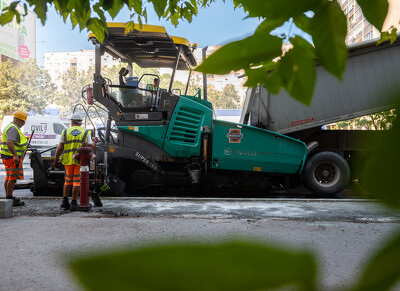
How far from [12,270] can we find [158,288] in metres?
3.05

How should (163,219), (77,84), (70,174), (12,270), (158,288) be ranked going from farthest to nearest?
(77,84)
(70,174)
(163,219)
(12,270)
(158,288)

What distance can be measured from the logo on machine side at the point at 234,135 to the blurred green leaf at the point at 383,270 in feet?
21.3

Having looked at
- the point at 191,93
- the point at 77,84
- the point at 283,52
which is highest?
the point at 77,84

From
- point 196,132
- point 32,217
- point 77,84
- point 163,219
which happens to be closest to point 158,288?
point 163,219

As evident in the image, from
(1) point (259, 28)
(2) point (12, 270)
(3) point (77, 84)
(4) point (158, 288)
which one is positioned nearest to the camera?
(4) point (158, 288)

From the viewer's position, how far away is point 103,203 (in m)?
5.80

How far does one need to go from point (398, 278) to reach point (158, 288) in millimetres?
156

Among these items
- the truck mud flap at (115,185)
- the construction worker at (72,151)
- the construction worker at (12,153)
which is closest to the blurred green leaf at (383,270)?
the construction worker at (72,151)

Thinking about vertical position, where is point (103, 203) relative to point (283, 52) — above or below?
below

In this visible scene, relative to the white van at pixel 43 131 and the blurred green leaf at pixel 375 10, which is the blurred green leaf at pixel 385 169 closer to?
the blurred green leaf at pixel 375 10

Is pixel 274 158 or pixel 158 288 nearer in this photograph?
pixel 158 288

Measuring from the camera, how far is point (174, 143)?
677 cm

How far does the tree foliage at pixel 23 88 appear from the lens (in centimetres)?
2530

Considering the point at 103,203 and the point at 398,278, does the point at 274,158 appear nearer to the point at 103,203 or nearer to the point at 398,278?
the point at 103,203
